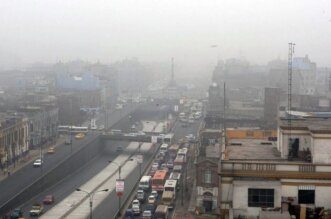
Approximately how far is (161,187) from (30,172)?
13.3 feet

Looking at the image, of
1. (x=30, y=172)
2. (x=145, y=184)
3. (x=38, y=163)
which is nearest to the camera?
(x=145, y=184)

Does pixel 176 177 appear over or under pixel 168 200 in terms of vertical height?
over

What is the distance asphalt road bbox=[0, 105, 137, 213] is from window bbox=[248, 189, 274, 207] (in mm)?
10429

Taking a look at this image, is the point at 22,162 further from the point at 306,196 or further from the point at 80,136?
the point at 306,196

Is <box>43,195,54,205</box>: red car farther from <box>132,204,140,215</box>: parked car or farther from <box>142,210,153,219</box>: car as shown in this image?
<box>142,210,153,219</box>: car

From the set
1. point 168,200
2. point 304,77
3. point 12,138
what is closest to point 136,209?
point 168,200

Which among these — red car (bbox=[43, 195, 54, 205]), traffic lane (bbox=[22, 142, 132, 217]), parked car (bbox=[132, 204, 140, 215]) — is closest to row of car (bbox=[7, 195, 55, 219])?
red car (bbox=[43, 195, 54, 205])

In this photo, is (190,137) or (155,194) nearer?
(155,194)

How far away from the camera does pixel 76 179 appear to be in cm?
1941

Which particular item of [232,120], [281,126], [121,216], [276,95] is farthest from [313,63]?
[281,126]

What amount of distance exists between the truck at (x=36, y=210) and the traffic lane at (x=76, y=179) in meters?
0.14

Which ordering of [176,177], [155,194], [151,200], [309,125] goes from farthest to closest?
[176,177] < [155,194] < [151,200] < [309,125]

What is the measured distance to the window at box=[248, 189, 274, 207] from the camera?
4582 mm

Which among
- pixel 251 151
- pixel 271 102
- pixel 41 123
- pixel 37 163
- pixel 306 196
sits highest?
pixel 251 151
